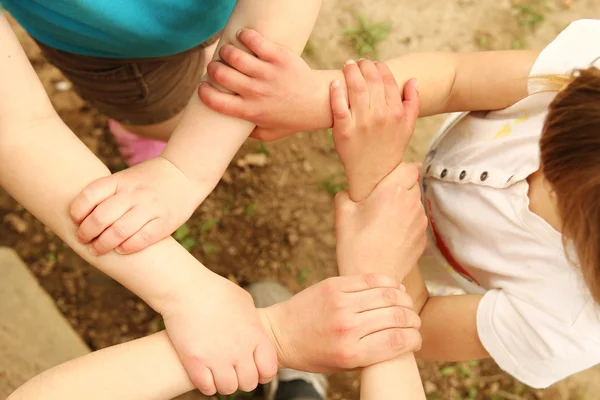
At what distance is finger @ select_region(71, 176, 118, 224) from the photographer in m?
0.87

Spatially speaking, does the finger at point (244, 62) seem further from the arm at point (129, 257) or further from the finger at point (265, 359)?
the finger at point (265, 359)

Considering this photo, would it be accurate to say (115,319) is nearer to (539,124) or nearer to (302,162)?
(302,162)

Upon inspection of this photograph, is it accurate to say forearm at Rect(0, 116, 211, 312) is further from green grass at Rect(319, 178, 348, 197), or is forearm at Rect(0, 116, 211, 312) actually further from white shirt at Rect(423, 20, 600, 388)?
green grass at Rect(319, 178, 348, 197)

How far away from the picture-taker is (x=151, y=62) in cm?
121

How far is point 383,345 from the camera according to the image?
95 cm

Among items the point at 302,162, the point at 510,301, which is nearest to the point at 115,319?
the point at 302,162

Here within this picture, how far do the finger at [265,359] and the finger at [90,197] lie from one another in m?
0.37

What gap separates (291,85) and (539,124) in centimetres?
46

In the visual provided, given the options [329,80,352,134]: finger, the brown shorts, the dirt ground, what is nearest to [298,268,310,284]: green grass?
the dirt ground

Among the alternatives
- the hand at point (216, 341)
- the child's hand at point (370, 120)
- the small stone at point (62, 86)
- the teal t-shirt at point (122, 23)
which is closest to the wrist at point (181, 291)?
the hand at point (216, 341)

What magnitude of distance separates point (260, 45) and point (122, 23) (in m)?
0.25

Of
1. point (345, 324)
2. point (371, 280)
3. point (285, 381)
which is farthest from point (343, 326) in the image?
point (285, 381)

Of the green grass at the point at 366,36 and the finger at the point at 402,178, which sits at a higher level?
the finger at the point at 402,178

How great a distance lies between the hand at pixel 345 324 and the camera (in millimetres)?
937
